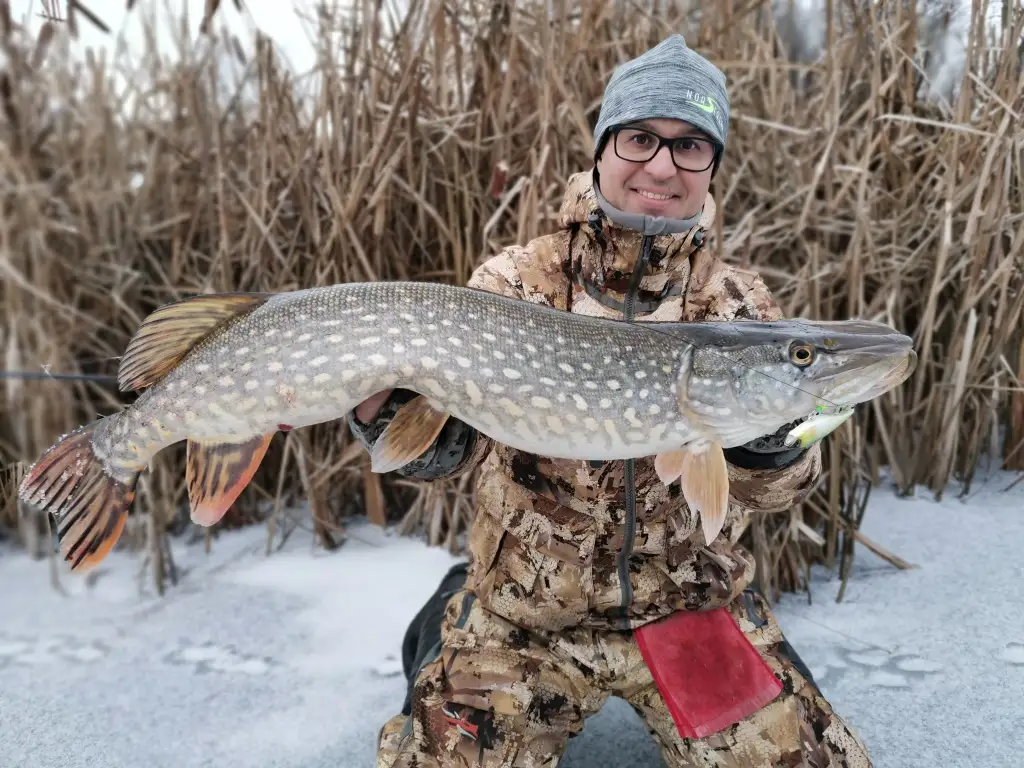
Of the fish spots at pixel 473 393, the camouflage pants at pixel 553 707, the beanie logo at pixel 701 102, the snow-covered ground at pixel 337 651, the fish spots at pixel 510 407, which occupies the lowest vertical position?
the snow-covered ground at pixel 337 651

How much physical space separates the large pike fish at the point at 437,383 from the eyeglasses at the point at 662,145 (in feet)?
1.22

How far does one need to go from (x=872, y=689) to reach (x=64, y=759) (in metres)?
1.65

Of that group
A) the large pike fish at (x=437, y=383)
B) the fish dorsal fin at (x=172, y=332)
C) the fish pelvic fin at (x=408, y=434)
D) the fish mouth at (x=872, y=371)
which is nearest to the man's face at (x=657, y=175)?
the large pike fish at (x=437, y=383)

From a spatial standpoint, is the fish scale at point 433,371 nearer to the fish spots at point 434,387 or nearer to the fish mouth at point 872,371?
the fish spots at point 434,387

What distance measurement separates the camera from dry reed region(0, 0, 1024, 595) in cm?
200

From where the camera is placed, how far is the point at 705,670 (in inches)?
49.2

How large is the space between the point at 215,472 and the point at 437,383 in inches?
15.4

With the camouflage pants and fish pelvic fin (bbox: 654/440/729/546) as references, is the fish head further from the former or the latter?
the camouflage pants

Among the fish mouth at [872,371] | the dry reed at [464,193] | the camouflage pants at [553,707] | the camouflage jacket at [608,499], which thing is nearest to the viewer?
the fish mouth at [872,371]

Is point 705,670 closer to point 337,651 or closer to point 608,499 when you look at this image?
point 608,499

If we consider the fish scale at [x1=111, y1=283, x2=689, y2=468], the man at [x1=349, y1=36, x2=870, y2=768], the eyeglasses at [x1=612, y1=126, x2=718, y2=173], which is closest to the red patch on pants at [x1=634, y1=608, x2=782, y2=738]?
the man at [x1=349, y1=36, x2=870, y2=768]

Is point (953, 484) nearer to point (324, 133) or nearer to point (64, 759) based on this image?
point (324, 133)

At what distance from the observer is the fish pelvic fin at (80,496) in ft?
3.62

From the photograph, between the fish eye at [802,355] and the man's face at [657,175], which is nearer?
the fish eye at [802,355]
